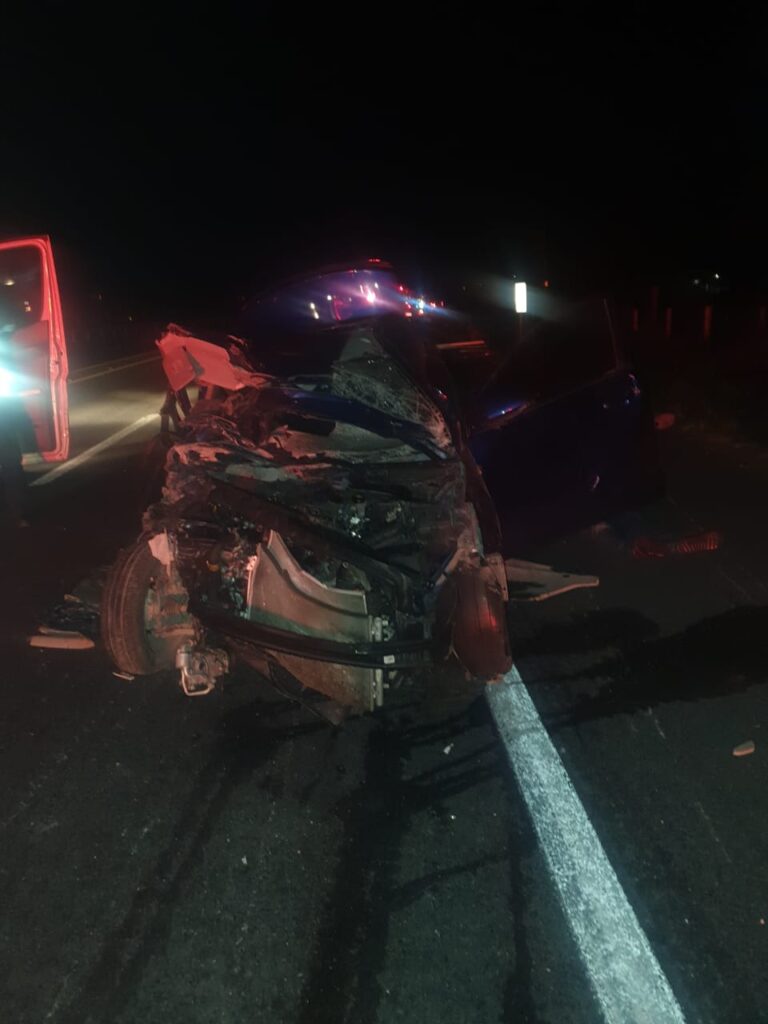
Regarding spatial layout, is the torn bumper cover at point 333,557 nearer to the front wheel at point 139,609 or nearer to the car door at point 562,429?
the front wheel at point 139,609

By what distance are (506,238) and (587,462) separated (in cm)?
7458

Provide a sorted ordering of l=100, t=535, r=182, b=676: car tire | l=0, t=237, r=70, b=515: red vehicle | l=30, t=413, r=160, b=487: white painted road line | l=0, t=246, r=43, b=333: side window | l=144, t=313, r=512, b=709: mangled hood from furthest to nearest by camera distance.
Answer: l=30, t=413, r=160, b=487: white painted road line
l=0, t=246, r=43, b=333: side window
l=0, t=237, r=70, b=515: red vehicle
l=100, t=535, r=182, b=676: car tire
l=144, t=313, r=512, b=709: mangled hood

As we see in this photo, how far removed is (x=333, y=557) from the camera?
3410mm

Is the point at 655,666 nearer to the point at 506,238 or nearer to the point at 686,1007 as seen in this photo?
the point at 686,1007

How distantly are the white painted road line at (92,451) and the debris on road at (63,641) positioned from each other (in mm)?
Answer: 4235

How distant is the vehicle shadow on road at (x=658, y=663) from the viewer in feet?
13.1

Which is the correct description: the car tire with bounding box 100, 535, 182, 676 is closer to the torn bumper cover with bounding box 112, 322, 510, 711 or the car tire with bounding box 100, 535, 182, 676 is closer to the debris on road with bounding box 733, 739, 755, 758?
the torn bumper cover with bounding box 112, 322, 510, 711

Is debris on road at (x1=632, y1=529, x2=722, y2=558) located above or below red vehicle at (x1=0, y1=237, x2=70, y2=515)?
below

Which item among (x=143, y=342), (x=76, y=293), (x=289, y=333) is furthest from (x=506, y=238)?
(x=289, y=333)

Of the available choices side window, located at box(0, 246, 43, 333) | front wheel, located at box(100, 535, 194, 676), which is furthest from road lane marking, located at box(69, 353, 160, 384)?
front wheel, located at box(100, 535, 194, 676)

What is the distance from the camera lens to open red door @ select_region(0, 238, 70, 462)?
7.69 metres

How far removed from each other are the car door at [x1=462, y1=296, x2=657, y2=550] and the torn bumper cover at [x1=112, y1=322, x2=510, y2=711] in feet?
3.84

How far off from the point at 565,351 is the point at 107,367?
21269 millimetres

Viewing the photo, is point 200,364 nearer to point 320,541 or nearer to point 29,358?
point 320,541
